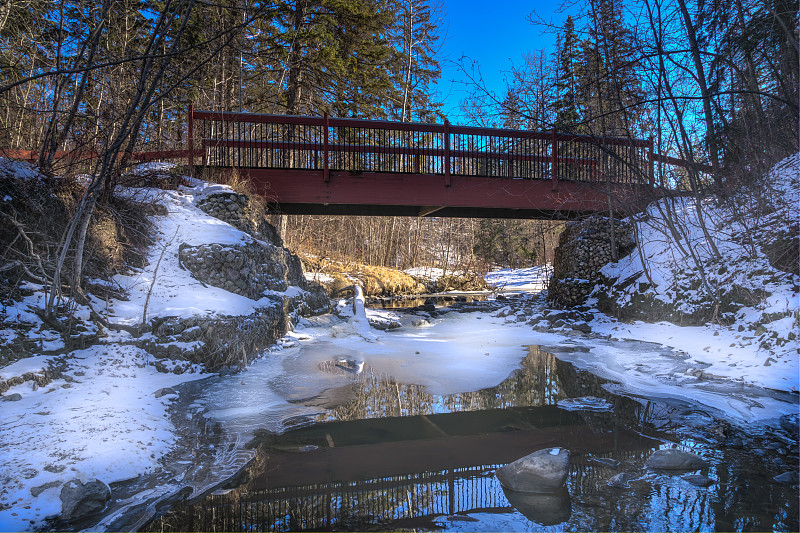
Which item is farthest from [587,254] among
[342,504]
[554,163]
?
[342,504]

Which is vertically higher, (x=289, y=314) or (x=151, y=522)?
(x=289, y=314)

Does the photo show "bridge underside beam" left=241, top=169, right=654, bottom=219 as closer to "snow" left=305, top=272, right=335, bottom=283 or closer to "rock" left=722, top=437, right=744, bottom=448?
"snow" left=305, top=272, right=335, bottom=283

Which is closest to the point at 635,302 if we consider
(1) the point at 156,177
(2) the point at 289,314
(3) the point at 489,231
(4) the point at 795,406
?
(4) the point at 795,406

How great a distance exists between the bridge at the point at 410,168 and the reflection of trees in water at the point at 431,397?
574 cm

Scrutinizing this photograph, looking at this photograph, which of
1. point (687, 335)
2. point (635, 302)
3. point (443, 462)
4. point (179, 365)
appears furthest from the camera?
point (635, 302)

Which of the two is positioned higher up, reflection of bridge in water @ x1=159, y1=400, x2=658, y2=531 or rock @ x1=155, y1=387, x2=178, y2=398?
rock @ x1=155, y1=387, x2=178, y2=398

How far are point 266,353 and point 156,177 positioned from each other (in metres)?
4.95

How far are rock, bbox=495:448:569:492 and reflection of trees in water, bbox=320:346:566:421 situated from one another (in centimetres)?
186

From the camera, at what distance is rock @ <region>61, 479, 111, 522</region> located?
315 cm

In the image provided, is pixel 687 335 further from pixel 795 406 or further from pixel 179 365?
pixel 179 365

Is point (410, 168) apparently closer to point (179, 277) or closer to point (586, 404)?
point (179, 277)

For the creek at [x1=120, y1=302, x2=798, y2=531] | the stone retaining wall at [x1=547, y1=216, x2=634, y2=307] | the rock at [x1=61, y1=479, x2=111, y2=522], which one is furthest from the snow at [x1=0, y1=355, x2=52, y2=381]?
the stone retaining wall at [x1=547, y1=216, x2=634, y2=307]

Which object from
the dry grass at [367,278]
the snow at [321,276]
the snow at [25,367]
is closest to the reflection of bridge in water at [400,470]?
the snow at [25,367]

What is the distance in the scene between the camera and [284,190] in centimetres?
1145
